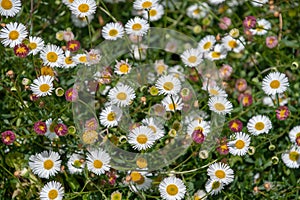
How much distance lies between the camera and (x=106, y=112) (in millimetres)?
1768

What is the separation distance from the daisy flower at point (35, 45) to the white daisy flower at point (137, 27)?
11.3 inches

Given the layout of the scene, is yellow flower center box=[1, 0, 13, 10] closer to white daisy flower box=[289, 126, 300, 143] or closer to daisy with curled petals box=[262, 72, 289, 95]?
daisy with curled petals box=[262, 72, 289, 95]

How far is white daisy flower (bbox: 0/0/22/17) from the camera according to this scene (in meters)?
1.80

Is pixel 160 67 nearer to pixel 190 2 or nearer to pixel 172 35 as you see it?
pixel 172 35

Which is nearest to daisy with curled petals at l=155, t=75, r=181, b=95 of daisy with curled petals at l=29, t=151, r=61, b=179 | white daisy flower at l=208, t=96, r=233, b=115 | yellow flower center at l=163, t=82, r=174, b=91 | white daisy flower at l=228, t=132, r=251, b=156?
yellow flower center at l=163, t=82, r=174, b=91

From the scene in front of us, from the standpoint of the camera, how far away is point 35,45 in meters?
1.77

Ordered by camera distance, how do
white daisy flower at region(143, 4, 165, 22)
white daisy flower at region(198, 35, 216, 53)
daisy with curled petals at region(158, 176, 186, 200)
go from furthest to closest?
white daisy flower at region(143, 4, 165, 22)
white daisy flower at region(198, 35, 216, 53)
daisy with curled petals at region(158, 176, 186, 200)

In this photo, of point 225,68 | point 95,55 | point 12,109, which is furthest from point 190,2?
point 12,109

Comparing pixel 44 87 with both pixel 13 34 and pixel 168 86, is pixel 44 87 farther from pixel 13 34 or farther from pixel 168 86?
pixel 168 86

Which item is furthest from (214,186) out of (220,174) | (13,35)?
(13,35)

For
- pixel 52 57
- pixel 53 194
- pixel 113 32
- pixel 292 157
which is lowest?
pixel 53 194

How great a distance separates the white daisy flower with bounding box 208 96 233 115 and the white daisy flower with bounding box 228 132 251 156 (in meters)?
0.08

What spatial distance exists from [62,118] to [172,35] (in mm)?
591

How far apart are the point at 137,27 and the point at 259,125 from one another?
1.53 feet
